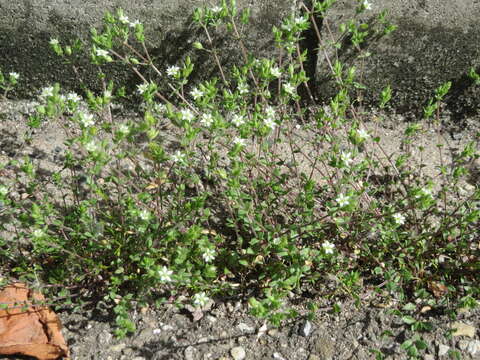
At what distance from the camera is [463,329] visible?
2377mm

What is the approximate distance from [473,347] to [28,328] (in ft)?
6.77

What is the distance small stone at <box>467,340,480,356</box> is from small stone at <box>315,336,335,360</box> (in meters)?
0.62

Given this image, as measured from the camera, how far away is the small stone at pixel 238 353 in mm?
2328

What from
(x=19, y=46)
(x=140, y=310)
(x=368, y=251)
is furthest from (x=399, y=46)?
(x=19, y=46)

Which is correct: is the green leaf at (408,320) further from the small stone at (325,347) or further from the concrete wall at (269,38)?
the concrete wall at (269,38)

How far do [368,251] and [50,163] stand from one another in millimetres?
1936

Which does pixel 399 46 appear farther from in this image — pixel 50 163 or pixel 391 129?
pixel 50 163

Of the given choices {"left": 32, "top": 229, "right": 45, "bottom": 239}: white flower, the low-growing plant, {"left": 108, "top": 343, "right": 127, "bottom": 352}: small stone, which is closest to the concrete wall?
the low-growing plant

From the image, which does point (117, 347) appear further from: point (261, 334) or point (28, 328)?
point (261, 334)

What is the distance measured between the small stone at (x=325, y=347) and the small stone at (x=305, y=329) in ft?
0.20

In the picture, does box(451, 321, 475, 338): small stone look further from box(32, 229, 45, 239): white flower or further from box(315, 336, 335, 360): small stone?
box(32, 229, 45, 239): white flower

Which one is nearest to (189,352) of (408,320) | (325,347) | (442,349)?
(325,347)

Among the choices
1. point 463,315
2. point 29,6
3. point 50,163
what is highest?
point 29,6

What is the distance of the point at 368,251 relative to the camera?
2504 mm
